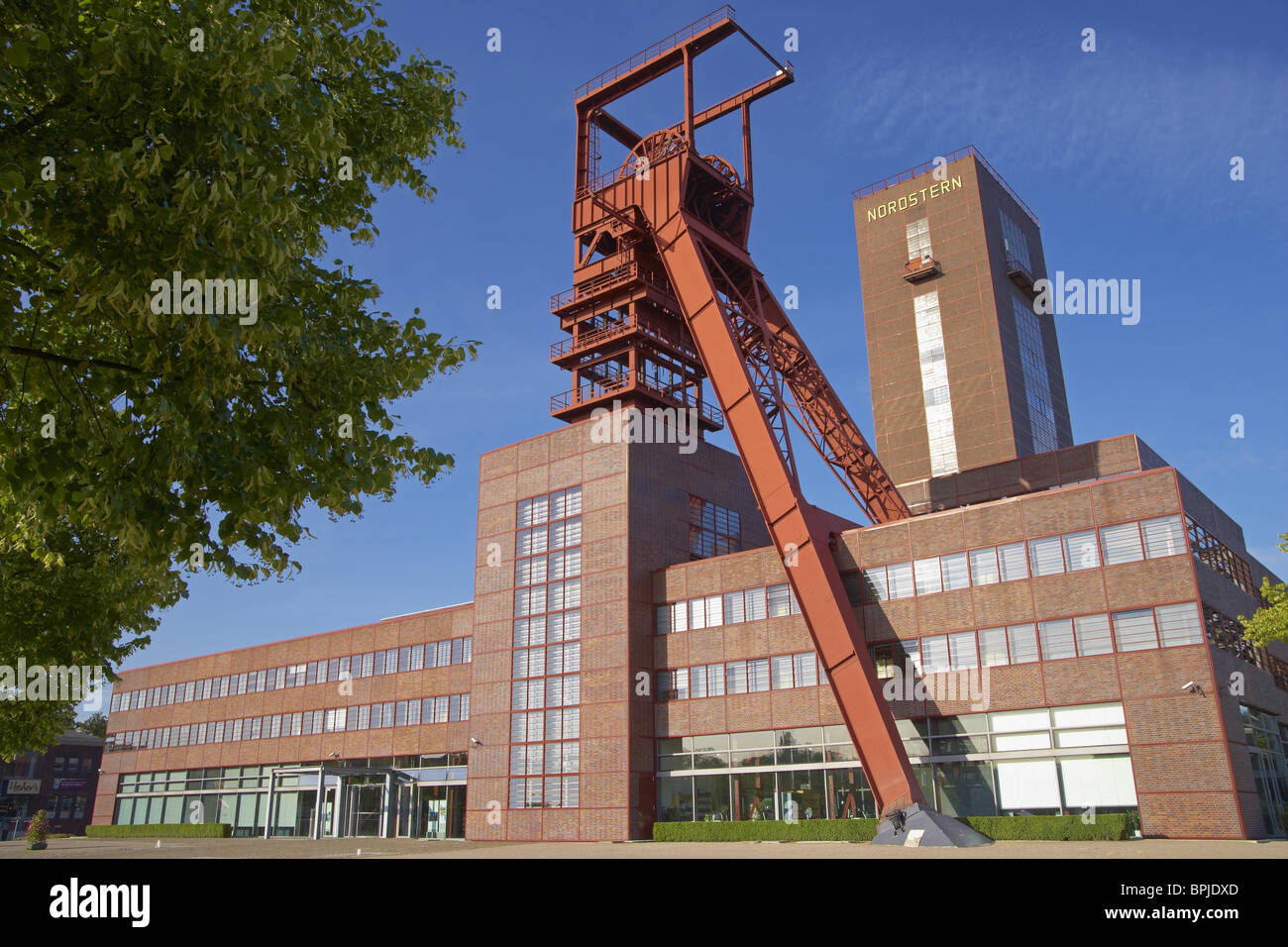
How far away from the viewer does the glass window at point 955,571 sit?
105 feet

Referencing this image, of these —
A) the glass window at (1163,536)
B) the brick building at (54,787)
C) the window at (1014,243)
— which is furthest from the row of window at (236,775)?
the window at (1014,243)

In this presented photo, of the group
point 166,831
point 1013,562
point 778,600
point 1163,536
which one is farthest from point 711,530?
point 166,831

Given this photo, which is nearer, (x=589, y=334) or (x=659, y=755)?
(x=659, y=755)

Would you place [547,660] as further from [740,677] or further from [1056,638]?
[1056,638]

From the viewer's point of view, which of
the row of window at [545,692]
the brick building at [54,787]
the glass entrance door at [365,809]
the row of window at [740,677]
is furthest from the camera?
the brick building at [54,787]

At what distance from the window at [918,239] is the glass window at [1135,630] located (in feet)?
170

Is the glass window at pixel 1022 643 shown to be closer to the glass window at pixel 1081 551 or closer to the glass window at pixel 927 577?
the glass window at pixel 1081 551

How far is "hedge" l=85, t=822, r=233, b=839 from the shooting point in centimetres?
5422

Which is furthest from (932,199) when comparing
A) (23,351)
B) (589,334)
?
(23,351)

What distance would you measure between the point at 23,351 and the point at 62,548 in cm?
1131

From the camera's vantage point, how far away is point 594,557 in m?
Answer: 40.4

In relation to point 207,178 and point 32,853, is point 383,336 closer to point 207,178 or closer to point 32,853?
point 207,178

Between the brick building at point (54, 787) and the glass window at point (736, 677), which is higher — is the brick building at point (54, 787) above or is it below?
below
